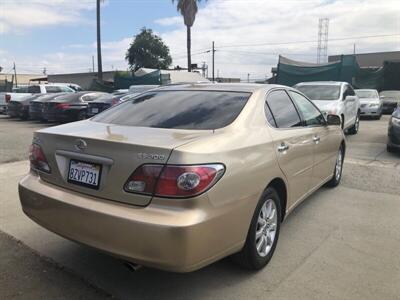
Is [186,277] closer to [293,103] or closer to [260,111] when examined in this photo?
[260,111]

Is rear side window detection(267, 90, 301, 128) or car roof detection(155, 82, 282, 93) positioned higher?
car roof detection(155, 82, 282, 93)

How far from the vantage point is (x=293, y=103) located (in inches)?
177

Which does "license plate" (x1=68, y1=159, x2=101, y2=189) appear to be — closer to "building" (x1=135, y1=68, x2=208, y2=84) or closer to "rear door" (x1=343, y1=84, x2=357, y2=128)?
"rear door" (x1=343, y1=84, x2=357, y2=128)

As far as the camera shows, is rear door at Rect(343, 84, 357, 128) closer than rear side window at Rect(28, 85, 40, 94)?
Yes

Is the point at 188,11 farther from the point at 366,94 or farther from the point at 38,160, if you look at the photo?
the point at 38,160

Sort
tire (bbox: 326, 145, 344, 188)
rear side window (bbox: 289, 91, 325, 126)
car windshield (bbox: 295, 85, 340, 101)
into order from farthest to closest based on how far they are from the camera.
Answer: car windshield (bbox: 295, 85, 340, 101) < tire (bbox: 326, 145, 344, 188) < rear side window (bbox: 289, 91, 325, 126)

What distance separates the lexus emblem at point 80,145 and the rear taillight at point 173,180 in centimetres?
50

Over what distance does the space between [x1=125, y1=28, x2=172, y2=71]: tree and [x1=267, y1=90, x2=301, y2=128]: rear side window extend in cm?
4753

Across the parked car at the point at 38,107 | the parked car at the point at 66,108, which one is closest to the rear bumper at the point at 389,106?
the parked car at the point at 66,108

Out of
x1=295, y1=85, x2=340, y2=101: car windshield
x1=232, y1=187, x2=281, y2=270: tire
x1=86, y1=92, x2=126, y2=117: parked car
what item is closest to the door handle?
x1=232, y1=187, x2=281, y2=270: tire

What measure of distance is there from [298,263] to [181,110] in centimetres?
168

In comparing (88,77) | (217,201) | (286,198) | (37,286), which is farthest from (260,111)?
(88,77)

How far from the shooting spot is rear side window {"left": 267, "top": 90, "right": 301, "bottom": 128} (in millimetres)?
3941

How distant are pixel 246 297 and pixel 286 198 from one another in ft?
3.74
